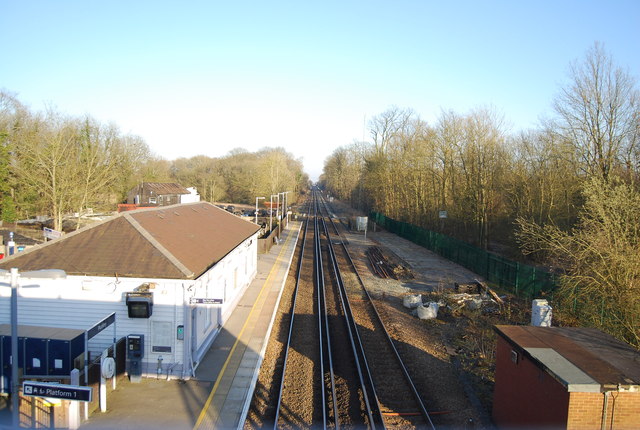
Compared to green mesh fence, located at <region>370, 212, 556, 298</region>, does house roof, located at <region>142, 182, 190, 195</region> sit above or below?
above

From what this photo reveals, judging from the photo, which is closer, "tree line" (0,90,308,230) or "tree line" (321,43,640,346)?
"tree line" (321,43,640,346)

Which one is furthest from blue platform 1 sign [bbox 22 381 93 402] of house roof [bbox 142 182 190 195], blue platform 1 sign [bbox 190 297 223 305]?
house roof [bbox 142 182 190 195]

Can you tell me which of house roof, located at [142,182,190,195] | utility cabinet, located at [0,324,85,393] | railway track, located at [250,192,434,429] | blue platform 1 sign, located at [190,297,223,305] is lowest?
railway track, located at [250,192,434,429]

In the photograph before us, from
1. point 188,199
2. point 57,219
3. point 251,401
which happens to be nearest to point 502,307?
point 251,401

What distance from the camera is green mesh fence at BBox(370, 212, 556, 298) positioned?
1777 cm

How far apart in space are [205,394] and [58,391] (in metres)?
3.54

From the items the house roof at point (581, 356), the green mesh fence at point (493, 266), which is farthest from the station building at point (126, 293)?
the green mesh fence at point (493, 266)

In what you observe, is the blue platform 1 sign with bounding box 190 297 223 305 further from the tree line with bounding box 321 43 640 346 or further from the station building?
the tree line with bounding box 321 43 640 346

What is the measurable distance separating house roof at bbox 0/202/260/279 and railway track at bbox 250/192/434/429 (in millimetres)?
3506

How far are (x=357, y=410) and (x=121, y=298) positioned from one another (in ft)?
19.1

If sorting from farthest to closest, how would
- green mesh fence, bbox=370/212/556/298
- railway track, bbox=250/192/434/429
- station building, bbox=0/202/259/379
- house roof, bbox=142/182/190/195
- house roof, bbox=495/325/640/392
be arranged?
1. house roof, bbox=142/182/190/195
2. green mesh fence, bbox=370/212/556/298
3. station building, bbox=0/202/259/379
4. railway track, bbox=250/192/434/429
5. house roof, bbox=495/325/640/392

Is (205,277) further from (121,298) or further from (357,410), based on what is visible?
(357,410)

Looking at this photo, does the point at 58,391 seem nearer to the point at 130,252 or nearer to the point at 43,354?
the point at 43,354

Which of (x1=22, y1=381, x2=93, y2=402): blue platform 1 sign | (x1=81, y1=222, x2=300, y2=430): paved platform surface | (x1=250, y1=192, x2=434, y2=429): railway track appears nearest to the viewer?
(x1=22, y1=381, x2=93, y2=402): blue platform 1 sign
